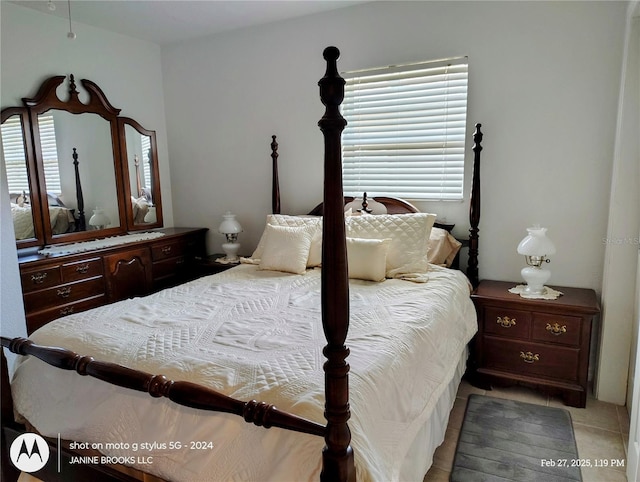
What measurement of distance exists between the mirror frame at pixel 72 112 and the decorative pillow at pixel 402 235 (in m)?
2.06

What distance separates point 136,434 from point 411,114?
2591 mm

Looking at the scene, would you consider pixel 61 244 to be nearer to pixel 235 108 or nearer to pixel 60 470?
pixel 235 108

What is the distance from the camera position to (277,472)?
113cm

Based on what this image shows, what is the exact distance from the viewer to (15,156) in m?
2.85

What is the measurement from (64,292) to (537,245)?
9.91 feet

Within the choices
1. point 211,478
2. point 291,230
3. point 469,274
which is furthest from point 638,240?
point 211,478

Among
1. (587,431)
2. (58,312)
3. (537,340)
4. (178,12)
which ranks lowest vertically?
(587,431)

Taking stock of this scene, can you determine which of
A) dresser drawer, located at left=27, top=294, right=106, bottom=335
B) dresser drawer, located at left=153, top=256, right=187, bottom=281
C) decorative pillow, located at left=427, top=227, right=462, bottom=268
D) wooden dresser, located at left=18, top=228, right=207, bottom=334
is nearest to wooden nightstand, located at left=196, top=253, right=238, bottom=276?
wooden dresser, located at left=18, top=228, right=207, bottom=334

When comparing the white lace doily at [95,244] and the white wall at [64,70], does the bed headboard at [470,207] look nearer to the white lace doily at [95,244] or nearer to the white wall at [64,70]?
the white lace doily at [95,244]

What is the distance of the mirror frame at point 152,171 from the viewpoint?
11.6ft

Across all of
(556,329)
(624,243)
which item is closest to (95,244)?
(556,329)

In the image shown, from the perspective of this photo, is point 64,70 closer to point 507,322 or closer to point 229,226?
point 229,226

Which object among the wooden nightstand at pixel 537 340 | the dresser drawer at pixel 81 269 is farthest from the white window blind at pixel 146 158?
the wooden nightstand at pixel 537 340

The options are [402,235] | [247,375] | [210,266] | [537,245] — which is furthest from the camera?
[210,266]
